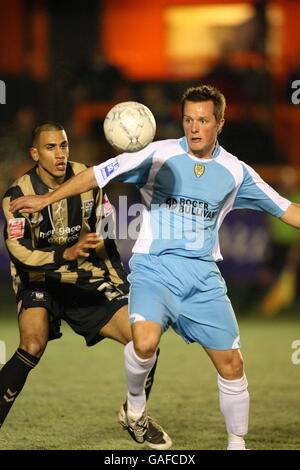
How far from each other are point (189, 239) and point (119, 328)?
0.85 metres

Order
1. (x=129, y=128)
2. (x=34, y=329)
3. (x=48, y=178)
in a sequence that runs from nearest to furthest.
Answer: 1. (x=129, y=128)
2. (x=34, y=329)
3. (x=48, y=178)

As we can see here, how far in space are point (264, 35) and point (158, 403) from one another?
29.9 ft

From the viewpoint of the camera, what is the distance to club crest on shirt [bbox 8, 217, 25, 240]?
582 cm

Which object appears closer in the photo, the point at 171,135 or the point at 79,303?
the point at 79,303

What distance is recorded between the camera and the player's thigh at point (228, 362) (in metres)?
5.36

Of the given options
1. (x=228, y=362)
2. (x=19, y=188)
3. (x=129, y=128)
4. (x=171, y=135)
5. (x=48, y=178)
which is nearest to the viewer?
(x=129, y=128)

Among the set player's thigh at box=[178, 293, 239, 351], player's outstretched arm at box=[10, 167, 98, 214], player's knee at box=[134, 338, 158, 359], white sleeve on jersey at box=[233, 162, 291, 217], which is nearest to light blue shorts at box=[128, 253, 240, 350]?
player's thigh at box=[178, 293, 239, 351]

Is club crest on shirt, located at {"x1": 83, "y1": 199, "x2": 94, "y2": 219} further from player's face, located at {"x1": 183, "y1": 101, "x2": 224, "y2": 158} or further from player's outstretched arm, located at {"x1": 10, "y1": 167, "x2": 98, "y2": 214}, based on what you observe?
player's face, located at {"x1": 183, "y1": 101, "x2": 224, "y2": 158}

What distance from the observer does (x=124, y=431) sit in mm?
6250

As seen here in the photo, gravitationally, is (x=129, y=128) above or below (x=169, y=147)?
above

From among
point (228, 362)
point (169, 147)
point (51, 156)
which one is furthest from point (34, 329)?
point (169, 147)

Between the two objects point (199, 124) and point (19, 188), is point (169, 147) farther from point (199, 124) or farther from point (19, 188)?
point (19, 188)

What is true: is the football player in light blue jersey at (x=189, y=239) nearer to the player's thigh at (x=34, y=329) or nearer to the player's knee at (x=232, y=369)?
the player's knee at (x=232, y=369)

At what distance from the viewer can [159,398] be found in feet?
23.7
